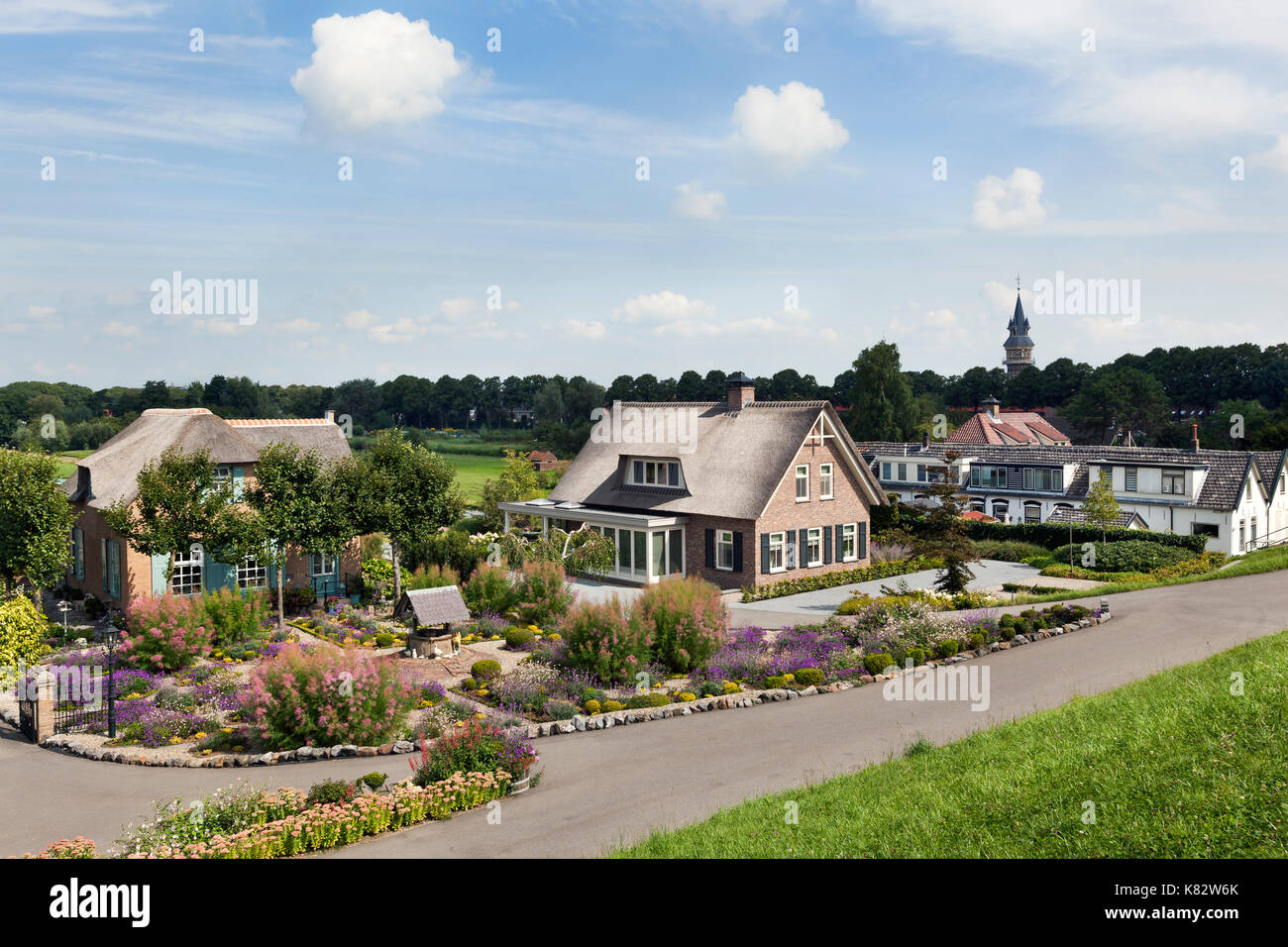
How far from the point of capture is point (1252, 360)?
93688 millimetres

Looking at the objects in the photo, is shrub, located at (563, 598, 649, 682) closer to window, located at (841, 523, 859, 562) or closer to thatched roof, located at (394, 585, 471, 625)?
thatched roof, located at (394, 585, 471, 625)

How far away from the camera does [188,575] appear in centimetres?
2798

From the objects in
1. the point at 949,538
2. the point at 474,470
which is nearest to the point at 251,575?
the point at 949,538

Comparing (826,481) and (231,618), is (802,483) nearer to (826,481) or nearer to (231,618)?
(826,481)

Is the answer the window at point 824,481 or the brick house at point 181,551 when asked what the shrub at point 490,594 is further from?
the window at point 824,481

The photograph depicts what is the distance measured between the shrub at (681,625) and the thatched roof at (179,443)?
15.3 metres

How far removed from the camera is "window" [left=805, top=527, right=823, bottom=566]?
32.9 metres

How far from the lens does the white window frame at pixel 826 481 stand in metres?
33.4

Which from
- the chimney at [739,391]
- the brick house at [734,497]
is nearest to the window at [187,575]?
the brick house at [734,497]

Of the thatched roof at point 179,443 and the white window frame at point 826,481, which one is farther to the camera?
the white window frame at point 826,481

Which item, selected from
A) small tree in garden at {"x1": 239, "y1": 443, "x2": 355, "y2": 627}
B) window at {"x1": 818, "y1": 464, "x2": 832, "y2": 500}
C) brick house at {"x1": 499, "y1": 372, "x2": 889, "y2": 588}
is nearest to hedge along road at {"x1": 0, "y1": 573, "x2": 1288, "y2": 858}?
small tree in garden at {"x1": 239, "y1": 443, "x2": 355, "y2": 627}
